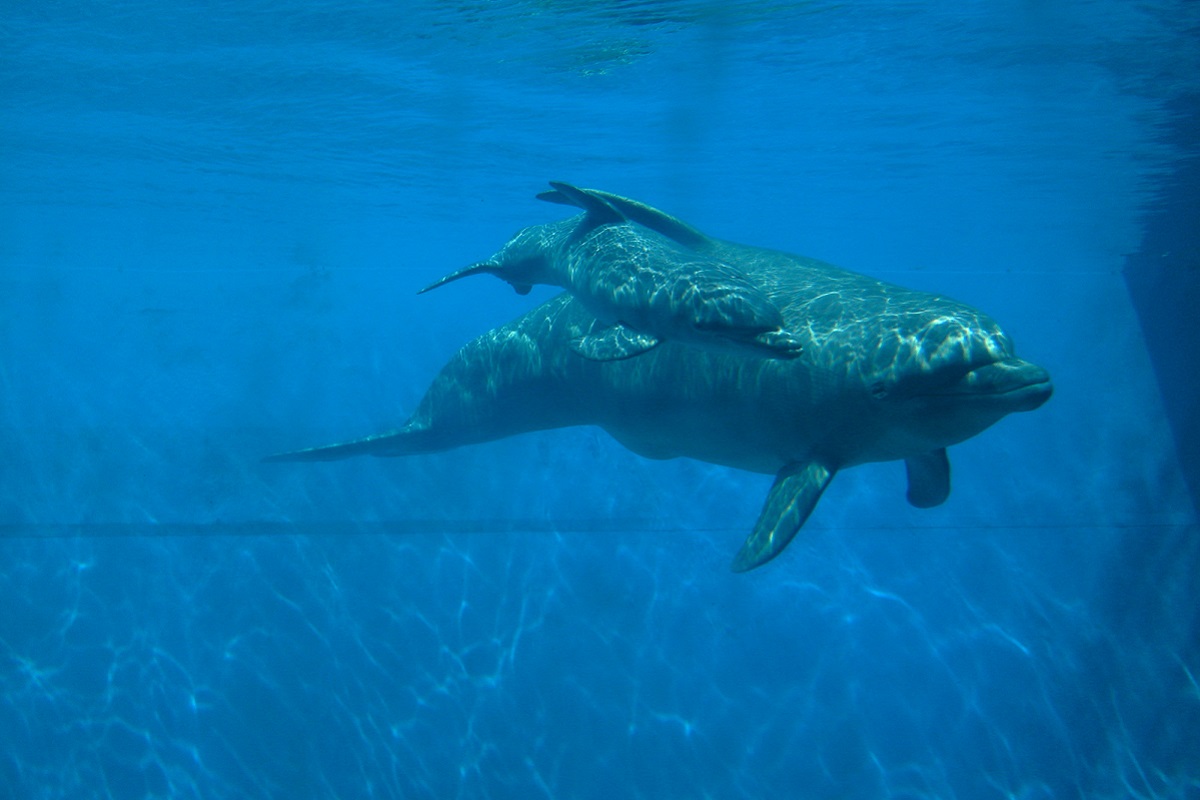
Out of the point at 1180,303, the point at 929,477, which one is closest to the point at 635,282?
the point at 929,477

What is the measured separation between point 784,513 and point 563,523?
9.69 m

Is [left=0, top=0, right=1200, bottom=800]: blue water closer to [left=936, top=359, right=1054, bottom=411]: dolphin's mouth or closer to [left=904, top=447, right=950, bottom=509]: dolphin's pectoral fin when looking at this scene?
[left=904, top=447, right=950, bottom=509]: dolphin's pectoral fin

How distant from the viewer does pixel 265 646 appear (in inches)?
498

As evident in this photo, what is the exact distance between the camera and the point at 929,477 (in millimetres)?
6066

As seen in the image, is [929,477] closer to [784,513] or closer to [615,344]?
[784,513]

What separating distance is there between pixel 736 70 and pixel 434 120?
Answer: 6961mm

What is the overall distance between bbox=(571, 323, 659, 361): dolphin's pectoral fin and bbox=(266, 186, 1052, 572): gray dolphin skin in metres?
0.47

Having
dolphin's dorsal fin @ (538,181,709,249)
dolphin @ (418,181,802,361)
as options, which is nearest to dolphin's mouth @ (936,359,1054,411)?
dolphin @ (418,181,802,361)

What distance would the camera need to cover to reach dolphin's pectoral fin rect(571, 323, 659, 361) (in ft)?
18.0

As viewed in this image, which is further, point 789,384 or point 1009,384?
point 789,384

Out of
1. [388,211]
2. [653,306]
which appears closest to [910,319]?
[653,306]

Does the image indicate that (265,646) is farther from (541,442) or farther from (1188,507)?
(1188,507)

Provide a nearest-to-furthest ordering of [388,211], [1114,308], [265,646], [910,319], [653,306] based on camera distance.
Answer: [910,319] → [653,306] → [265,646] → [1114,308] → [388,211]

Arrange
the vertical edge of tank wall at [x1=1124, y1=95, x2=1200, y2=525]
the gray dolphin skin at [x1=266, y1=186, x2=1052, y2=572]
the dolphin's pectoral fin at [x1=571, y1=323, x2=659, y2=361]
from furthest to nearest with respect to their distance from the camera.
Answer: the vertical edge of tank wall at [x1=1124, y1=95, x2=1200, y2=525] < the dolphin's pectoral fin at [x1=571, y1=323, x2=659, y2=361] < the gray dolphin skin at [x1=266, y1=186, x2=1052, y2=572]
